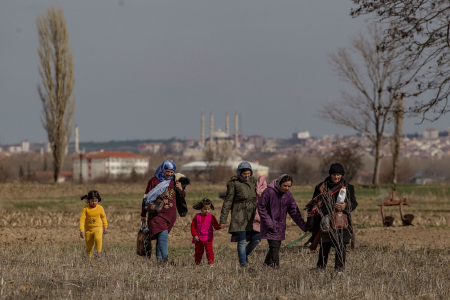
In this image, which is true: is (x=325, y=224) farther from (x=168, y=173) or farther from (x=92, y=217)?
(x=92, y=217)

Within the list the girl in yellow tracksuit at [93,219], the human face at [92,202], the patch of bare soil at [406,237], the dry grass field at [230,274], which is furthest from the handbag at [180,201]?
the patch of bare soil at [406,237]

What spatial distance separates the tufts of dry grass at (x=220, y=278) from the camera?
7082 millimetres

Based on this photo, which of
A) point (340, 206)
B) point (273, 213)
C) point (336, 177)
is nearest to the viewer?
point (340, 206)

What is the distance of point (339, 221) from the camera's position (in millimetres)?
8141

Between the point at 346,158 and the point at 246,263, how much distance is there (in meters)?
41.1

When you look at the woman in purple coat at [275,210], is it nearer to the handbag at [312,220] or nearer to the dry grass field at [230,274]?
the handbag at [312,220]

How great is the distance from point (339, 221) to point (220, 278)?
1756mm

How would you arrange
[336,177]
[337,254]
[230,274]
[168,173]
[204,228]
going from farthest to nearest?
[168,173], [204,228], [230,274], [337,254], [336,177]

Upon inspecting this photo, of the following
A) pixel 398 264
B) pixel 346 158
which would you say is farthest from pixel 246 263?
pixel 346 158

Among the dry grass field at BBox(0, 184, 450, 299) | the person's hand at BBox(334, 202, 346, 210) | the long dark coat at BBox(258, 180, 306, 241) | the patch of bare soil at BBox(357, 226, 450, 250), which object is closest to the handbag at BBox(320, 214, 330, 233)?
the person's hand at BBox(334, 202, 346, 210)

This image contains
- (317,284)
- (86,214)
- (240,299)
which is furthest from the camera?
(86,214)

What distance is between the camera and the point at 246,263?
936cm

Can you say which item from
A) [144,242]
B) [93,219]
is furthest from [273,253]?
[93,219]

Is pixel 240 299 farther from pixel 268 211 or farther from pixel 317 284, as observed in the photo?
pixel 268 211
